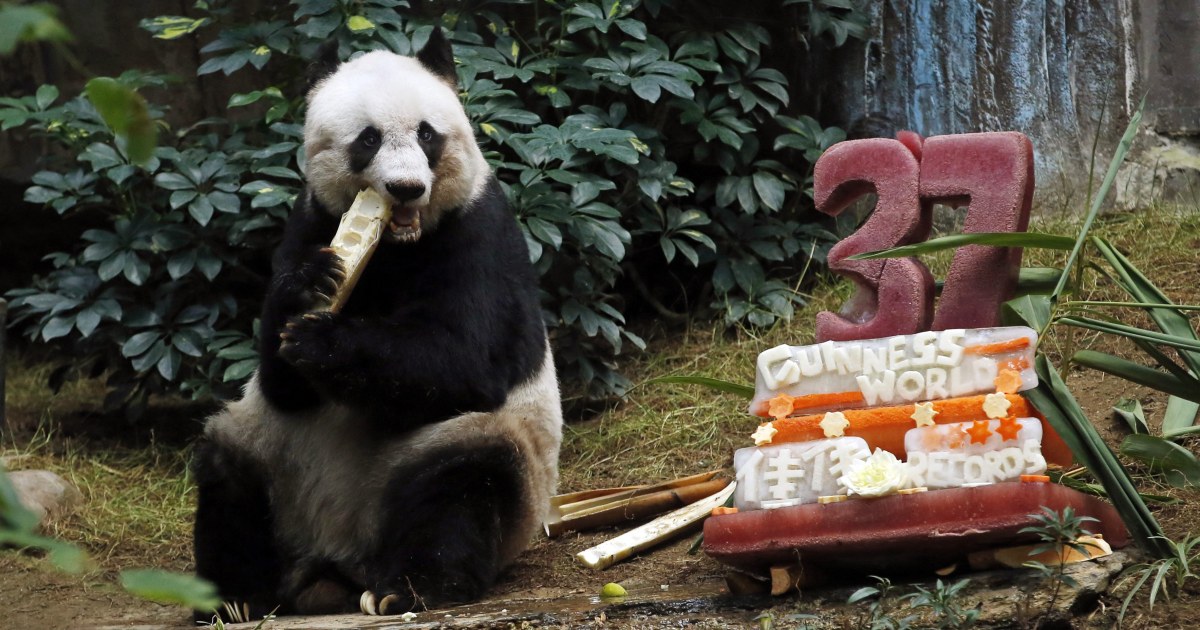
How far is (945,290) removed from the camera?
11.7 ft

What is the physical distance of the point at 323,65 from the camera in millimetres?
4262

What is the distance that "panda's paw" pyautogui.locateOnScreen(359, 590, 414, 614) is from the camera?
3.59 meters

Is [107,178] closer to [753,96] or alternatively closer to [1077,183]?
[753,96]

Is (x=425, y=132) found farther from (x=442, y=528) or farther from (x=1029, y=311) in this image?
(x=1029, y=311)

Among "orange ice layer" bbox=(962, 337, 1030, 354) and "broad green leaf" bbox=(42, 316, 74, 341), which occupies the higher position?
"orange ice layer" bbox=(962, 337, 1030, 354)

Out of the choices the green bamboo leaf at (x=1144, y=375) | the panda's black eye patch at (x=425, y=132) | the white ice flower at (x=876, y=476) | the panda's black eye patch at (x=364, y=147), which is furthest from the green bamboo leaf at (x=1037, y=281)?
the panda's black eye patch at (x=364, y=147)

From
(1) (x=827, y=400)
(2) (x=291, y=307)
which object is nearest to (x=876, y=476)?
(1) (x=827, y=400)

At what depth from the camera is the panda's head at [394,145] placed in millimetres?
3783

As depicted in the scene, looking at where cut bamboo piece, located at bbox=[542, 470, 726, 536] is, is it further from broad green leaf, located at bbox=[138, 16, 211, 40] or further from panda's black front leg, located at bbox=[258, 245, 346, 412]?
broad green leaf, located at bbox=[138, 16, 211, 40]

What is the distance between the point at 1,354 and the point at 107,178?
1.05 meters

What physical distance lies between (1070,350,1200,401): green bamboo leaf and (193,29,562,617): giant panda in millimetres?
1825

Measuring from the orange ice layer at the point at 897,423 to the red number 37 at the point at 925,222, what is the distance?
0.96 ft

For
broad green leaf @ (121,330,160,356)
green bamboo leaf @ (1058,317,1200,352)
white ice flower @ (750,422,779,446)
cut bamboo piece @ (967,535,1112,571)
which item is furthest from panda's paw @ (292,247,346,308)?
broad green leaf @ (121,330,160,356)

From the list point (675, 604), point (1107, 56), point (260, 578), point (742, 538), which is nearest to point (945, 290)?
point (742, 538)
